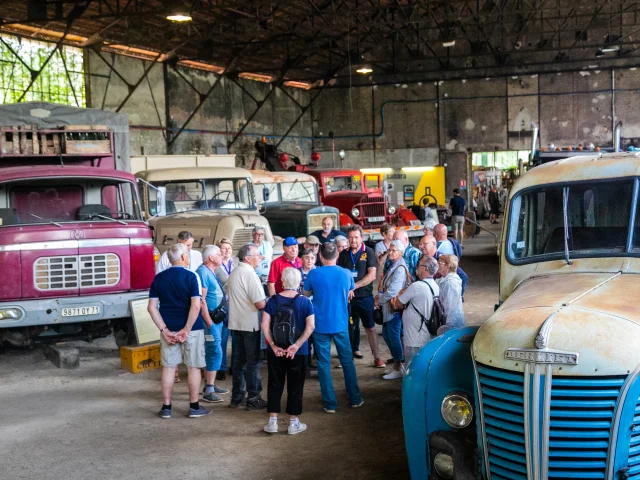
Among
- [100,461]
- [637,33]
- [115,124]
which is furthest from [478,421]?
[637,33]

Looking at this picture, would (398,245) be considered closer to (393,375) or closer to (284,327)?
(393,375)

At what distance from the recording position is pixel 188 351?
7195 millimetres

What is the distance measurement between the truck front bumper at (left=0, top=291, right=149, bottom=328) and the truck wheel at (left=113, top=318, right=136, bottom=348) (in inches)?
16.1

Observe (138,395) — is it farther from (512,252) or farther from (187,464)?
(512,252)

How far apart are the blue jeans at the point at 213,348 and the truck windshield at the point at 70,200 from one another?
2.48 metres

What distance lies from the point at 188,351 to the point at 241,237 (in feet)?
15.7

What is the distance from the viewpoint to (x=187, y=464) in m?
6.14

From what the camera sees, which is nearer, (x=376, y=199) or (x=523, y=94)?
(x=376, y=199)

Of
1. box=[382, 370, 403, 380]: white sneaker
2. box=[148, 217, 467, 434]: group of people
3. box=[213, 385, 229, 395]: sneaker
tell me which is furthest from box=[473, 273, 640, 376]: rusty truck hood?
box=[213, 385, 229, 395]: sneaker

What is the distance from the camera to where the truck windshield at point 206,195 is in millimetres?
13008

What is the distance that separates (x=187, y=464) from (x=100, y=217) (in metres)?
4.64

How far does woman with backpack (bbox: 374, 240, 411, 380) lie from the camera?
8203 millimetres

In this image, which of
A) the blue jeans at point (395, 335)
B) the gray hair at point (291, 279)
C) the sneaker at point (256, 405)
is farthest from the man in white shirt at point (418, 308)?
the sneaker at point (256, 405)

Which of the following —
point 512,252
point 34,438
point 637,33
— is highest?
point 637,33
